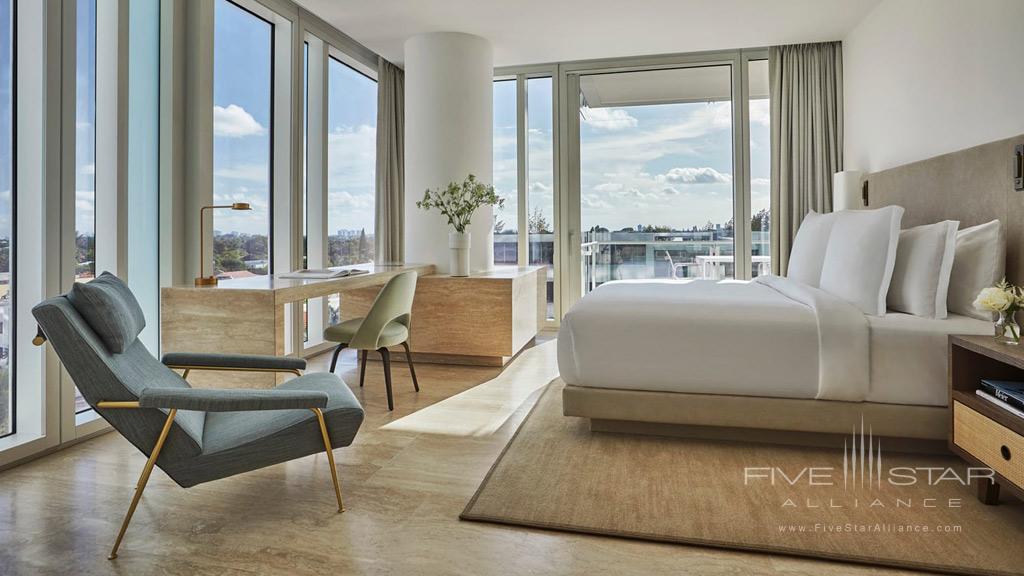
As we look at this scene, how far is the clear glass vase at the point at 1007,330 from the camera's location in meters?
2.01

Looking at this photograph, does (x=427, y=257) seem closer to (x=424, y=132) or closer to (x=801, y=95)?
(x=424, y=132)

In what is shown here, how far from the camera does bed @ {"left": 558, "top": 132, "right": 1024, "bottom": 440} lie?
238 centimetres

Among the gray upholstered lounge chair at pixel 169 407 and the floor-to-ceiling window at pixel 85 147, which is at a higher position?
the floor-to-ceiling window at pixel 85 147

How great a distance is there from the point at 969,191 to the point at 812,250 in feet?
2.46

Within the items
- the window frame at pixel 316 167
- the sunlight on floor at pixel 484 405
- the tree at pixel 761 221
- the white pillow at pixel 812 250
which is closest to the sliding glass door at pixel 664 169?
the tree at pixel 761 221

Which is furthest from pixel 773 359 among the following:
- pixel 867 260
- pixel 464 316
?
pixel 464 316

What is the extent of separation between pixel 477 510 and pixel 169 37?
294 cm

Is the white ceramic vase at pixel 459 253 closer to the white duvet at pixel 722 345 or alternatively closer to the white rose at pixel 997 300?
the white duvet at pixel 722 345

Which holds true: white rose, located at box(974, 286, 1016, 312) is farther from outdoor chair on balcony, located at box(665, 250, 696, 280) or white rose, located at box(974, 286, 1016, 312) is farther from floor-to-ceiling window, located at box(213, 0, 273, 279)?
floor-to-ceiling window, located at box(213, 0, 273, 279)

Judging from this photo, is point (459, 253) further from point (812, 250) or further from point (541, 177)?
point (812, 250)

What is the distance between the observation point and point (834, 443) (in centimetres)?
256

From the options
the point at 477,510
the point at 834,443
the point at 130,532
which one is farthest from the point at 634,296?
the point at 130,532

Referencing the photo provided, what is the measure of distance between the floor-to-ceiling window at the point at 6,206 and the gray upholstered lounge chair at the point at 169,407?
0.73 m

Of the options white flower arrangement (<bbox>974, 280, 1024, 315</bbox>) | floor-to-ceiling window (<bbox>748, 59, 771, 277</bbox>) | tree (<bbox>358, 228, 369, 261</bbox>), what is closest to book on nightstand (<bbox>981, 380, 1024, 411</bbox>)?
white flower arrangement (<bbox>974, 280, 1024, 315</bbox>)
